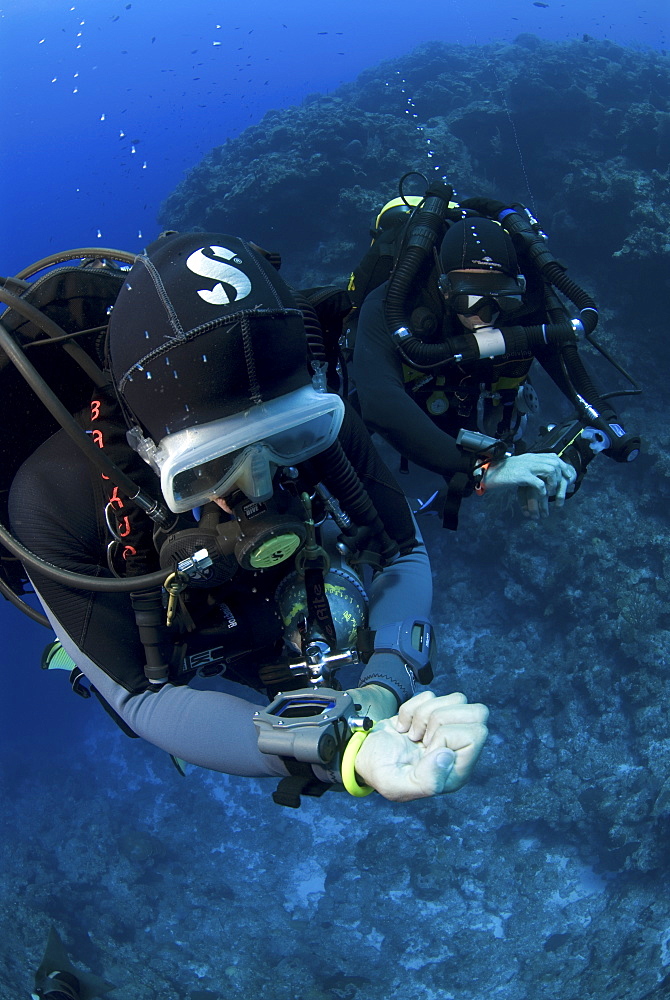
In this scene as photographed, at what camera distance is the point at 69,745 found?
13922 millimetres

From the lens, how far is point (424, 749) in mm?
1488

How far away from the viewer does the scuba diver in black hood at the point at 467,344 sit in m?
3.77

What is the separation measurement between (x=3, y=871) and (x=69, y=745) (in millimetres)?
3507

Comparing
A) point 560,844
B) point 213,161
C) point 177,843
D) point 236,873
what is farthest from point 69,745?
point 213,161

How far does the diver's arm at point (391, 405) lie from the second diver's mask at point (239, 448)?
6.33ft

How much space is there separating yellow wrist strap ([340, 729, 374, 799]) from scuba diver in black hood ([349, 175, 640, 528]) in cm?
211

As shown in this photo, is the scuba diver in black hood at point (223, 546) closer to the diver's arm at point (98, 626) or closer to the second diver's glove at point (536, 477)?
the diver's arm at point (98, 626)

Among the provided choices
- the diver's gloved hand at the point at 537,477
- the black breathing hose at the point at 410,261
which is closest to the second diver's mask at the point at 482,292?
the black breathing hose at the point at 410,261

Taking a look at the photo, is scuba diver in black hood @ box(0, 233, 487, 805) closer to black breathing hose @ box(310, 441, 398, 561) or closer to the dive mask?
black breathing hose @ box(310, 441, 398, 561)

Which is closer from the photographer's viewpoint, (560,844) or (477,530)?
(560,844)

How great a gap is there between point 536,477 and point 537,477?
22 millimetres

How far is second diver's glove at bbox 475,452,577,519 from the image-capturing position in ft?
10.5

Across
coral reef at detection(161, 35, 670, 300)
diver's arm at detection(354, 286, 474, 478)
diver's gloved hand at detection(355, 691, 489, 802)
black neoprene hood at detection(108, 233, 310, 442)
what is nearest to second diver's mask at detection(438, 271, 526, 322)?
diver's arm at detection(354, 286, 474, 478)

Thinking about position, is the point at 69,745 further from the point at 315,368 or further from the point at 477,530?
the point at 315,368
